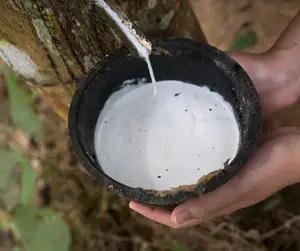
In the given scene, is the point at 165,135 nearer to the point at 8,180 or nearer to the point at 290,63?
the point at 290,63

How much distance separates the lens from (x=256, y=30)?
183 centimetres

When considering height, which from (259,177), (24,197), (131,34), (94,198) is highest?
(131,34)

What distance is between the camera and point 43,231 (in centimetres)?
155

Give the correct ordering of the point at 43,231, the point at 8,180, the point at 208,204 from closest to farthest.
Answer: the point at 208,204 → the point at 43,231 → the point at 8,180

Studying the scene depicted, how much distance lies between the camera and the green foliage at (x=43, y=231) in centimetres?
153

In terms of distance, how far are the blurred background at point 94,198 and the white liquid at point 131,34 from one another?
667mm

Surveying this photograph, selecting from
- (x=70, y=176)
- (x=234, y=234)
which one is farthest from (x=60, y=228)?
(x=234, y=234)

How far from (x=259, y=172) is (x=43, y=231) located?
2.29ft

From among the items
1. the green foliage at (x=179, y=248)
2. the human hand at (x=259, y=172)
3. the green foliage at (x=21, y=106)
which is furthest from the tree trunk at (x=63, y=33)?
the green foliage at (x=179, y=248)

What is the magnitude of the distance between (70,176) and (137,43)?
2.76 ft

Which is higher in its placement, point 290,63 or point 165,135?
point 165,135

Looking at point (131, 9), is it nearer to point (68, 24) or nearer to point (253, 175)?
point (68, 24)

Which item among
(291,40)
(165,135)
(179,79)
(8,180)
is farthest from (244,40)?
(8,180)

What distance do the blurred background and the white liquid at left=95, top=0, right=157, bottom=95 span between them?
2.19ft
